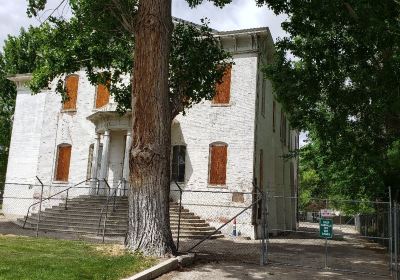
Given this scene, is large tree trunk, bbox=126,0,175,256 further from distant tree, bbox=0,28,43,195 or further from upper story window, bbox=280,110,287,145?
distant tree, bbox=0,28,43,195

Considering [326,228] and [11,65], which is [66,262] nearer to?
[326,228]

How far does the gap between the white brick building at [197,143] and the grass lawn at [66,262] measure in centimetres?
688

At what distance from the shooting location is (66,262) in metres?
9.15

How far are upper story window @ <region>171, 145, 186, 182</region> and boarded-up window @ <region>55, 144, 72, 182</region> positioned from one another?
665cm

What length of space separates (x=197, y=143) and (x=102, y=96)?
21.9 feet

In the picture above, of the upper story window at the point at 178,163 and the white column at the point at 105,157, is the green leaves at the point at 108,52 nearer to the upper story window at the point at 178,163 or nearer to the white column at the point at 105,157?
the upper story window at the point at 178,163

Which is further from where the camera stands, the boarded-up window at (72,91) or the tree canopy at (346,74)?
the boarded-up window at (72,91)

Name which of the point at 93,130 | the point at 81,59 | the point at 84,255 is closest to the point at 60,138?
the point at 93,130

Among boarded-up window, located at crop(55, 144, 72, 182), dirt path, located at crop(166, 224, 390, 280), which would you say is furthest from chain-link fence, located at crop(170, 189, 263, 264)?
boarded-up window, located at crop(55, 144, 72, 182)

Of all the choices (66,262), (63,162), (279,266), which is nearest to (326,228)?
(279,266)

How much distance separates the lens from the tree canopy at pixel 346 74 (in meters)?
12.1

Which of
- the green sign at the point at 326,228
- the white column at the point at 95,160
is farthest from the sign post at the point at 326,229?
the white column at the point at 95,160

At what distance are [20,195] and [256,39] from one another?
17.0 meters

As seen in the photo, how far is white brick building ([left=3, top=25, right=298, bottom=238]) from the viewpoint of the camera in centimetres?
2055
